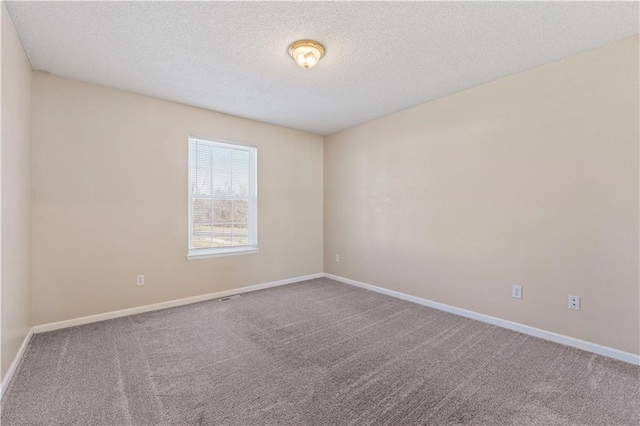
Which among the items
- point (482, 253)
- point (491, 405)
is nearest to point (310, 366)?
point (491, 405)

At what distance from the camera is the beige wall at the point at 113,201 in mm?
2701

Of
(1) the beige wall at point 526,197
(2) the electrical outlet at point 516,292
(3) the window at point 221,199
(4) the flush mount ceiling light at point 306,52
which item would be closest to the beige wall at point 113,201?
(3) the window at point 221,199

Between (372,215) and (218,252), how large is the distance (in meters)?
2.23

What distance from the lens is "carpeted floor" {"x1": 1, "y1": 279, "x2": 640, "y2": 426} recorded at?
1588mm

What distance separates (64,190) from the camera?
277 cm

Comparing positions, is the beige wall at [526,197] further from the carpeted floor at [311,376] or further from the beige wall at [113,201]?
the beige wall at [113,201]

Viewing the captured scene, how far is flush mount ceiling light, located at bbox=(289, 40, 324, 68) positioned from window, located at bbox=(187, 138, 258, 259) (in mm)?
1980

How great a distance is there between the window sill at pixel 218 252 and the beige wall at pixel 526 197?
185cm

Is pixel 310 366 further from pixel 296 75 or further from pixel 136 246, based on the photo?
pixel 296 75

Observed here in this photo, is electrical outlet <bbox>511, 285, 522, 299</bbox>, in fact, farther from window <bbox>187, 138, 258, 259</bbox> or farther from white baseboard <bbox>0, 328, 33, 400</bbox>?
white baseboard <bbox>0, 328, 33, 400</bbox>

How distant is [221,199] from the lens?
3.92 metres

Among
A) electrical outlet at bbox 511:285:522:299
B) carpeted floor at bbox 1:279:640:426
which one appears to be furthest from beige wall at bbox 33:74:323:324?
electrical outlet at bbox 511:285:522:299

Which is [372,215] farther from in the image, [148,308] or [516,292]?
[148,308]

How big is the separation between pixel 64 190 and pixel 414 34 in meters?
3.49
